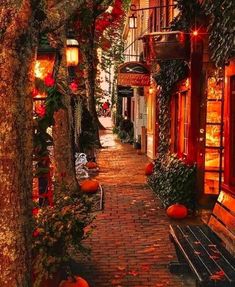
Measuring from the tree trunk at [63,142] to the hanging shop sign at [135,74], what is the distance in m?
8.53

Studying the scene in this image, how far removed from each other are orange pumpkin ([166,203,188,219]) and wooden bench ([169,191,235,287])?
2491mm

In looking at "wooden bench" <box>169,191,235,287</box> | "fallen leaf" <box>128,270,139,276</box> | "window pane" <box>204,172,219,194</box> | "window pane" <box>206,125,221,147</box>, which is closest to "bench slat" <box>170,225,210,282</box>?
"wooden bench" <box>169,191,235,287</box>

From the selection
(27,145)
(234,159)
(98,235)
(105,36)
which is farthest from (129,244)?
(105,36)

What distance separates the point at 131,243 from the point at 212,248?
2.44m

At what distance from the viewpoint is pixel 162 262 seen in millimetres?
7555

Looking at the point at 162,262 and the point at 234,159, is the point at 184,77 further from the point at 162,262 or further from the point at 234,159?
the point at 162,262

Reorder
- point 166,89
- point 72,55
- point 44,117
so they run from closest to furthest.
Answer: point 44,117 < point 72,55 < point 166,89

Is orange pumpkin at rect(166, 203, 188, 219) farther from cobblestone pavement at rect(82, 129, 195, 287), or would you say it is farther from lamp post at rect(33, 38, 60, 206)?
lamp post at rect(33, 38, 60, 206)

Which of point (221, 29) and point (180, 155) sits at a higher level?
point (221, 29)

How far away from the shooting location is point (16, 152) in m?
4.30

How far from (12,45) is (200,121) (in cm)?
695

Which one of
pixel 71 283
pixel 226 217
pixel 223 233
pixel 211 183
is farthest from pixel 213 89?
pixel 71 283

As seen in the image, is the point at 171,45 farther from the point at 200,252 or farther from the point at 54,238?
the point at 54,238

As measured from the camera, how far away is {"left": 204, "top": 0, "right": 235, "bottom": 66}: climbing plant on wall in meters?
8.00
